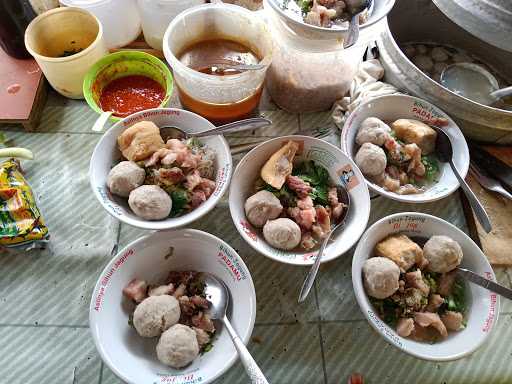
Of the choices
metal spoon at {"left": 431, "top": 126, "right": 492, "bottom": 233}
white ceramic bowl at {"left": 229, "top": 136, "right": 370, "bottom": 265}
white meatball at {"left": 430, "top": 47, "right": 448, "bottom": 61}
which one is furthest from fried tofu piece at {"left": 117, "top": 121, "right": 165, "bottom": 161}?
white meatball at {"left": 430, "top": 47, "right": 448, "bottom": 61}

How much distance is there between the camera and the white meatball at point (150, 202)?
40.9 inches

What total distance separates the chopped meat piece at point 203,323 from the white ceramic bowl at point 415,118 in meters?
0.56

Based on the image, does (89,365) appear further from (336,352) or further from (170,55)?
(170,55)

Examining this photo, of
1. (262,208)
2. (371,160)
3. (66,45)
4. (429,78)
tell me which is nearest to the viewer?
(262,208)

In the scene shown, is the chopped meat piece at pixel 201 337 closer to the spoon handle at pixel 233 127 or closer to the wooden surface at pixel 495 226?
the spoon handle at pixel 233 127

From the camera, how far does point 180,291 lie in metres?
1.04

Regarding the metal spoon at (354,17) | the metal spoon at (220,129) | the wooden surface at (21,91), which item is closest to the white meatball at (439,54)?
the metal spoon at (354,17)

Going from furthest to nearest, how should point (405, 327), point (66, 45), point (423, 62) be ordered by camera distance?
point (423, 62)
point (66, 45)
point (405, 327)

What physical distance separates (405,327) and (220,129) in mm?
684

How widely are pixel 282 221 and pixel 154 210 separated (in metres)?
0.32

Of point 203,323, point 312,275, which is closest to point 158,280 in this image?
point 203,323

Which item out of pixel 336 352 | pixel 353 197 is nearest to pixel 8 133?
pixel 353 197

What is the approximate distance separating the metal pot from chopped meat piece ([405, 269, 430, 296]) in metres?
0.55

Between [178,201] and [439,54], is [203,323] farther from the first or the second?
[439,54]
